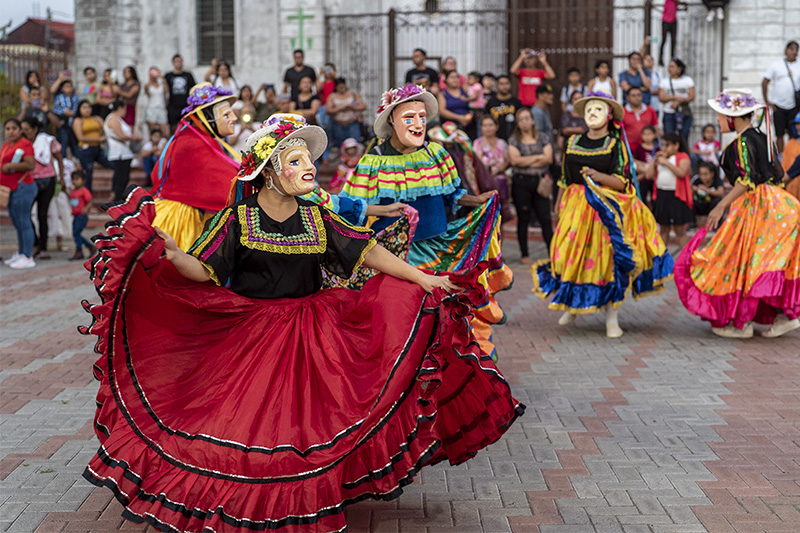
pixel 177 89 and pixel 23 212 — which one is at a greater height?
pixel 177 89

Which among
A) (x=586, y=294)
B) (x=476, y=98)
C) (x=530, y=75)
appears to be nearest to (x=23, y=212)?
(x=476, y=98)

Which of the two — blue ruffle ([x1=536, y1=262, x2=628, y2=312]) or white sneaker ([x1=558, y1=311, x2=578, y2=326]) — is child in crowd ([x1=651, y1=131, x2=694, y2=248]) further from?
blue ruffle ([x1=536, y1=262, x2=628, y2=312])

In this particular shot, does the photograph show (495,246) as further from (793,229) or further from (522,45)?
(522,45)

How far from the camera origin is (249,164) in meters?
4.75

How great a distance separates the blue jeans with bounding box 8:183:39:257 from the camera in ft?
42.5

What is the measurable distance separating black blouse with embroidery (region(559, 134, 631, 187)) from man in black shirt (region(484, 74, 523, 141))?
6.46 metres

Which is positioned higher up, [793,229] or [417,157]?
[417,157]

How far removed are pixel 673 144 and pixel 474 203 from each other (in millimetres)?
6272

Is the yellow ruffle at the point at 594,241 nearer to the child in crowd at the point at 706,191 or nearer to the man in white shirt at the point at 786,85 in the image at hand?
the child in crowd at the point at 706,191

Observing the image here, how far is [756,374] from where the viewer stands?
7.23 meters

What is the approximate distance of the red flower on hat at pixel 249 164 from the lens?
4.72 metres

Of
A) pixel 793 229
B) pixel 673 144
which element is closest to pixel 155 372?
pixel 793 229

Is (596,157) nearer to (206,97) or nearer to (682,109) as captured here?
(206,97)

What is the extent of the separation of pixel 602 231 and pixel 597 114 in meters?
0.98
